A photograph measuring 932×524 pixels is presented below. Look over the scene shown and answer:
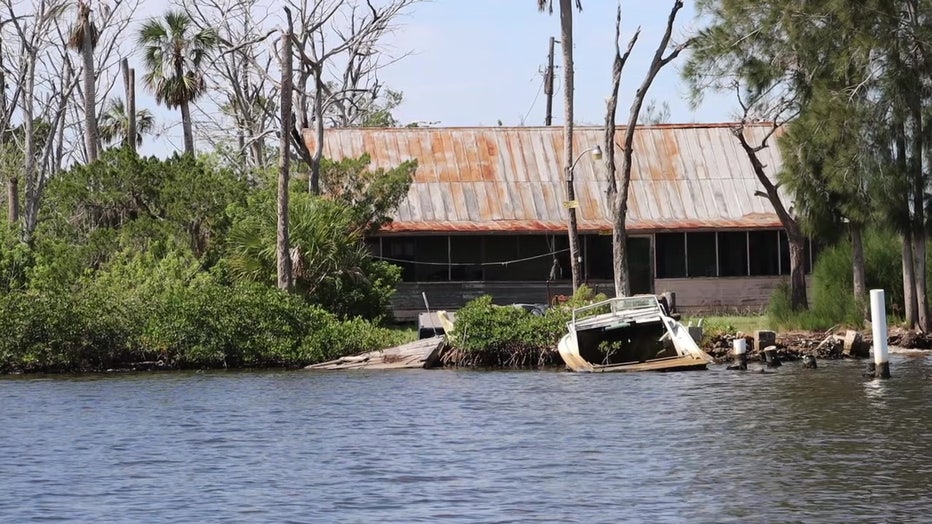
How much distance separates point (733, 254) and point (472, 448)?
91.8ft

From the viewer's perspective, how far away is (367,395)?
32.0 meters

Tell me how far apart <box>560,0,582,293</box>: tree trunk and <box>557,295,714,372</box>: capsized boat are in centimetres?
826

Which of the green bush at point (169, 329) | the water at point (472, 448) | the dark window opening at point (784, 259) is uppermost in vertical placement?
the dark window opening at point (784, 259)

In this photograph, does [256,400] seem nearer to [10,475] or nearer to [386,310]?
[10,475]

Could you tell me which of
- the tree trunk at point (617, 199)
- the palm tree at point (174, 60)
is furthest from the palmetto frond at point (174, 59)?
the tree trunk at point (617, 199)

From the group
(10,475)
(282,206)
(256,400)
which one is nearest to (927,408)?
(256,400)

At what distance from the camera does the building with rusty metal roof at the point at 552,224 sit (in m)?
49.5

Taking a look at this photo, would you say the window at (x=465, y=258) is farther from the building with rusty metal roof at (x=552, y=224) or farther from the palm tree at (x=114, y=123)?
the palm tree at (x=114, y=123)

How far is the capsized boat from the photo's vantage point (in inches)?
1382

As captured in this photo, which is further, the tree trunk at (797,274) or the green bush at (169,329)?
the tree trunk at (797,274)

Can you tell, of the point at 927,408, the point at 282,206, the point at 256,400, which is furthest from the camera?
the point at 282,206

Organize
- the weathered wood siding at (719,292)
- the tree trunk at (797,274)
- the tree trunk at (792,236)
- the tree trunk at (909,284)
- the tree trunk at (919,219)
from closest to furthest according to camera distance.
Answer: the tree trunk at (919,219) → the tree trunk at (909,284) → the tree trunk at (797,274) → the tree trunk at (792,236) → the weathered wood siding at (719,292)

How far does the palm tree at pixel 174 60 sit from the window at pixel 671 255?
20351 millimetres

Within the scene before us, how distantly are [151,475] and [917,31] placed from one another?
24.1 metres
